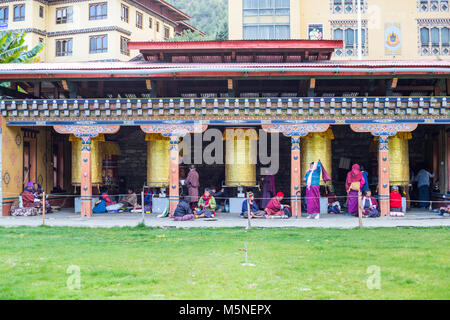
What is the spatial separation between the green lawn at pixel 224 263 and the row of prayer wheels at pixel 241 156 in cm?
476

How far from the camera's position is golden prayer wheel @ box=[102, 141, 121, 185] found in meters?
20.7

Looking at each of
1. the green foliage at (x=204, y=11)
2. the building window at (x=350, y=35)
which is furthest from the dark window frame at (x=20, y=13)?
the green foliage at (x=204, y=11)

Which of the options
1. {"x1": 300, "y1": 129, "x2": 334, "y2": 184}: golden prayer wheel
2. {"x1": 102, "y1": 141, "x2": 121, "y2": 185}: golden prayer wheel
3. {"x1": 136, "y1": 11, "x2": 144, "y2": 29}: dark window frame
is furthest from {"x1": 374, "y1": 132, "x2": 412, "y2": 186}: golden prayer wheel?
{"x1": 136, "y1": 11, "x2": 144, "y2": 29}: dark window frame

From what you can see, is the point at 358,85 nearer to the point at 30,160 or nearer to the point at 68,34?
the point at 30,160

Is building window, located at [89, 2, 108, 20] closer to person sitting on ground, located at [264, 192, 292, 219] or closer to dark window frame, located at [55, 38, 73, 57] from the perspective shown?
dark window frame, located at [55, 38, 73, 57]

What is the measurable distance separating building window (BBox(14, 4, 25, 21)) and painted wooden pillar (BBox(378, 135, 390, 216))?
1392 inches

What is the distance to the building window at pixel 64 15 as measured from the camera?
136 feet

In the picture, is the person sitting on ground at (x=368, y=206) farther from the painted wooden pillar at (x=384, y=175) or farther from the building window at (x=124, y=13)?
the building window at (x=124, y=13)

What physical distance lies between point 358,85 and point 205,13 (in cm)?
5805

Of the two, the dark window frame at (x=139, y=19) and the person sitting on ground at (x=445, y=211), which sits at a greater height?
the dark window frame at (x=139, y=19)

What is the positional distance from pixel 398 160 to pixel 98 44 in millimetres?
30234

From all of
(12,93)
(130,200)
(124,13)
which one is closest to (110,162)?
(130,200)

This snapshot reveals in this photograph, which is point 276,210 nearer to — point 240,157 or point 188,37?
point 240,157
